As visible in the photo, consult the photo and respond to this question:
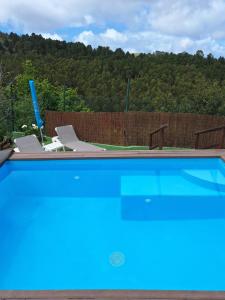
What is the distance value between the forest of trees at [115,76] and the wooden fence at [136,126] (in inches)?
141

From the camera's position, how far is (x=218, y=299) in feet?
7.04

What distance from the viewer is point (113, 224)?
4.17 metres

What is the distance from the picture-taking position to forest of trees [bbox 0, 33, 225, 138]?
1650 cm

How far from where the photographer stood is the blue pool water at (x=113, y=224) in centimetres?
315

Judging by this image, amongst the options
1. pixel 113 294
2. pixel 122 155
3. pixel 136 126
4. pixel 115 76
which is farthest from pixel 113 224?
pixel 115 76

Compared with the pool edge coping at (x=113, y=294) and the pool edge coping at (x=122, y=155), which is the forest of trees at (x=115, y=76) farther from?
the pool edge coping at (x=113, y=294)

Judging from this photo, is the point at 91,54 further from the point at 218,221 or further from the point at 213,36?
the point at 218,221

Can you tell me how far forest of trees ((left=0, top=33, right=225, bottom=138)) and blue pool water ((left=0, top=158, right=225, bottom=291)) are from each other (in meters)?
9.52

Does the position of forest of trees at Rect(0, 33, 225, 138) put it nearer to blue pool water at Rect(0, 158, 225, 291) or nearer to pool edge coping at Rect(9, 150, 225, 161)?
pool edge coping at Rect(9, 150, 225, 161)

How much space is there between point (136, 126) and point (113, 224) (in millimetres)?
7130

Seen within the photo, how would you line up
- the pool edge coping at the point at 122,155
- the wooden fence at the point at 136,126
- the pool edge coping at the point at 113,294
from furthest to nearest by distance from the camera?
the wooden fence at the point at 136,126, the pool edge coping at the point at 122,155, the pool edge coping at the point at 113,294

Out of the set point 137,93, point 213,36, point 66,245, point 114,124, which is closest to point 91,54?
point 137,93

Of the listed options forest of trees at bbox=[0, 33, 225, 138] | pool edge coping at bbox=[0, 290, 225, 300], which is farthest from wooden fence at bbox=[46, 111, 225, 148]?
pool edge coping at bbox=[0, 290, 225, 300]

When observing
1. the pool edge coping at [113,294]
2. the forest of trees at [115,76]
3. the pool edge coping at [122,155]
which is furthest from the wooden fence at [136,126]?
the pool edge coping at [113,294]
